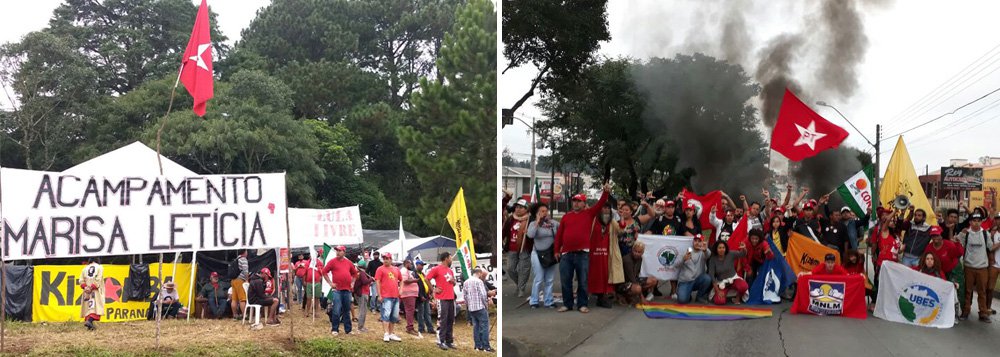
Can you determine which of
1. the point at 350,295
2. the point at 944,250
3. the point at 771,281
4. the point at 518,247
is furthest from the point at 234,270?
the point at 944,250

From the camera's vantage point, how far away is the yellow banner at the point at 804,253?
618cm

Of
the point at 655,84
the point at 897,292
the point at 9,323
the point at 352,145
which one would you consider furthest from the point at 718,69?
the point at 352,145

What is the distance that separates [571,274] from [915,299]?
2.32 m

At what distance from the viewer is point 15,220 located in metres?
7.32

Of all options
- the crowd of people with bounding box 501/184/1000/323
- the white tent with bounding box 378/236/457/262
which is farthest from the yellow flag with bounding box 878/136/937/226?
the white tent with bounding box 378/236/457/262

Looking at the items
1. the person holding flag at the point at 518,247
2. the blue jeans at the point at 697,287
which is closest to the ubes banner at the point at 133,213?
the person holding flag at the point at 518,247

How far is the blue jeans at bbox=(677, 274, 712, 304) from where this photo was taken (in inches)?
224

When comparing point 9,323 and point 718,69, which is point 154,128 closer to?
point 9,323

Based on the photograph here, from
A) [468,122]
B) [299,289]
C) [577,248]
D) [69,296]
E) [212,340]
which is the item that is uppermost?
[468,122]

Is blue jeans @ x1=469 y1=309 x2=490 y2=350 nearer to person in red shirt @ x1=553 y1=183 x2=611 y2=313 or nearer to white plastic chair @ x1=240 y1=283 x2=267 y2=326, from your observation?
person in red shirt @ x1=553 y1=183 x2=611 y2=313

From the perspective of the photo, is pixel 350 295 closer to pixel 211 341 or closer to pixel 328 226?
pixel 211 341

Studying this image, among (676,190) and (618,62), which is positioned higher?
(618,62)

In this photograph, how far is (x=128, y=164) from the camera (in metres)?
10.8

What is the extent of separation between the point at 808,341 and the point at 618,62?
206cm
